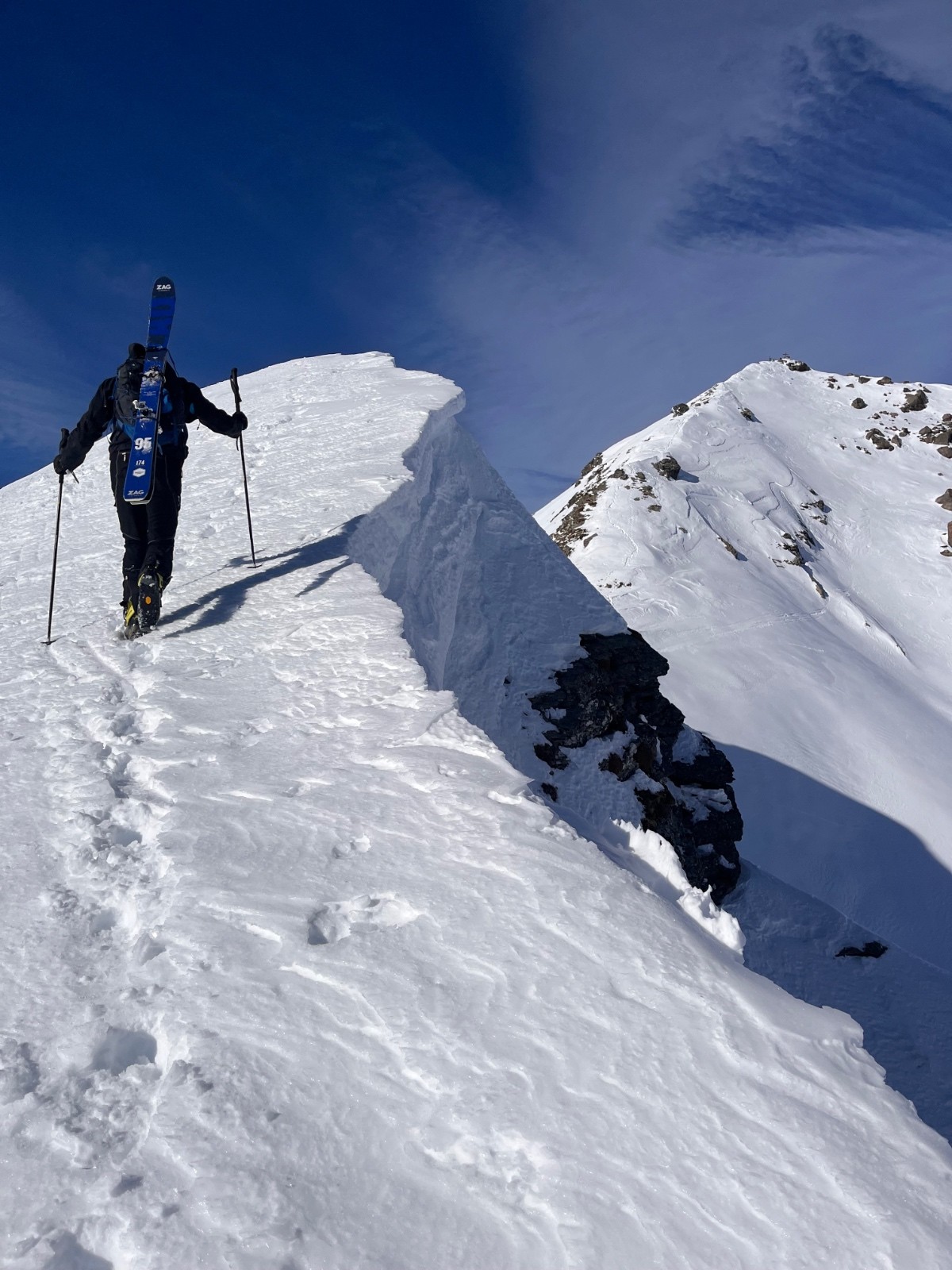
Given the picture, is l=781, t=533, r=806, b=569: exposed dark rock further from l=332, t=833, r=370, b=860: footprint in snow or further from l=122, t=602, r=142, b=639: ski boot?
l=332, t=833, r=370, b=860: footprint in snow

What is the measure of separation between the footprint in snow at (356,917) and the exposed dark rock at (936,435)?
245 ft

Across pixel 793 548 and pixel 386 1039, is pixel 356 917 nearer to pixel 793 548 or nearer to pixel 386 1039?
pixel 386 1039

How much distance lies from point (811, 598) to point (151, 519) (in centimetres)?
4552

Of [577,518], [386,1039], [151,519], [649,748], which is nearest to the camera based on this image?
[386,1039]

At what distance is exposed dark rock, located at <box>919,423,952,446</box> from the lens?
65.0 metres

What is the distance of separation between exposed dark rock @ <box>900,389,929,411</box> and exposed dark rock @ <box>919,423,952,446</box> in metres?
3.15

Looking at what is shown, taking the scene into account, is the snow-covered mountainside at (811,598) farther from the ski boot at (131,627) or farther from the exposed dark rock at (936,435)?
the ski boot at (131,627)

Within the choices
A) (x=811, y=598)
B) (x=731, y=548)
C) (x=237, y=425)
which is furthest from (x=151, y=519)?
(x=811, y=598)

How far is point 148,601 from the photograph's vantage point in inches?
247

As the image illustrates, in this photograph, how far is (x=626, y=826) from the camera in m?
4.51

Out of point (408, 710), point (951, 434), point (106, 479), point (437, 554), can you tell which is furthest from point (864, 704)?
point (951, 434)

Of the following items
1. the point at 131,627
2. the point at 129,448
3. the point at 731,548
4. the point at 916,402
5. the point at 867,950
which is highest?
the point at 916,402

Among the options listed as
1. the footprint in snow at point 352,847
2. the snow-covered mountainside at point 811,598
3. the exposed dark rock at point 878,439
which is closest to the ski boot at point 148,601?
the footprint in snow at point 352,847

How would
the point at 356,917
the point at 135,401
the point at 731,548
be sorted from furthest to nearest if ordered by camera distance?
the point at 731,548 → the point at 135,401 → the point at 356,917
